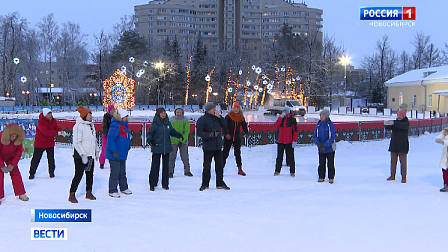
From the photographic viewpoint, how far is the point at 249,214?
6578 millimetres

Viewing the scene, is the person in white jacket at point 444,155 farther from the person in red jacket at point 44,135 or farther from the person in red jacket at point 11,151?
the person in red jacket at point 44,135

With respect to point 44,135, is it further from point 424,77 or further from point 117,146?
point 424,77

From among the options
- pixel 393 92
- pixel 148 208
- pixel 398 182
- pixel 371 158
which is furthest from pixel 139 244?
pixel 393 92

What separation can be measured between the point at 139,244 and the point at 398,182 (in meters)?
6.78

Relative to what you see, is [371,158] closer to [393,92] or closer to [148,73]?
[393,92]

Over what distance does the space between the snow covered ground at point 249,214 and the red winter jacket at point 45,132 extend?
837 millimetres

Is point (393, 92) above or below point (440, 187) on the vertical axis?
above

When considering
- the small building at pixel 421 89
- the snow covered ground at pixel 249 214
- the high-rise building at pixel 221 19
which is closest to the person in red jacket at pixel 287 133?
the snow covered ground at pixel 249 214

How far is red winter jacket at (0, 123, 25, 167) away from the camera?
6.93m

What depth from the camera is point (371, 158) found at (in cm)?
1421
